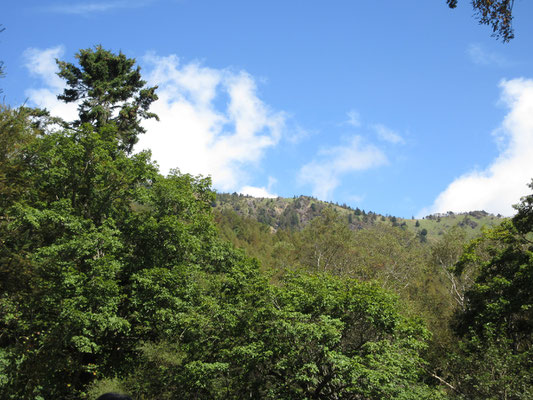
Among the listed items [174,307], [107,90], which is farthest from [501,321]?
[107,90]

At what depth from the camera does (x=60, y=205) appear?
18250 millimetres

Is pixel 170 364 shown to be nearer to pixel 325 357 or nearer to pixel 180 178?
pixel 325 357

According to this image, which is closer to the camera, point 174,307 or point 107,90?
point 174,307

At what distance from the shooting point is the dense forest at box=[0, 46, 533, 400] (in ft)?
43.2

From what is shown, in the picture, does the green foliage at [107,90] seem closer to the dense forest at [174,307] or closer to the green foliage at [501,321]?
the dense forest at [174,307]

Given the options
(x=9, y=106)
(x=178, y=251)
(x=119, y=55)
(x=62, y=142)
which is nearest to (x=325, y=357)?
(x=178, y=251)

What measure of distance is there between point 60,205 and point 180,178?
6.61 metres

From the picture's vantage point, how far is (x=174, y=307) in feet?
59.6

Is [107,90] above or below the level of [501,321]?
above

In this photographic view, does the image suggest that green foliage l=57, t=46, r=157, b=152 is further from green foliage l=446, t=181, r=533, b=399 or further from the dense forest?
green foliage l=446, t=181, r=533, b=399

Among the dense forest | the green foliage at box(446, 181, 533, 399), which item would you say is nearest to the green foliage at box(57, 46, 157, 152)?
the dense forest

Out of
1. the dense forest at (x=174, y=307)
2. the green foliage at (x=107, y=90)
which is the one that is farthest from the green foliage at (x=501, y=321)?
the green foliage at (x=107, y=90)

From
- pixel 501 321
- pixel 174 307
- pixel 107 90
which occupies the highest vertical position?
pixel 107 90

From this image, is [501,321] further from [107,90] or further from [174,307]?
[107,90]
